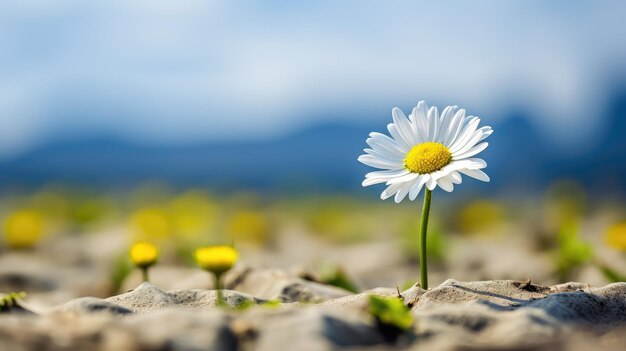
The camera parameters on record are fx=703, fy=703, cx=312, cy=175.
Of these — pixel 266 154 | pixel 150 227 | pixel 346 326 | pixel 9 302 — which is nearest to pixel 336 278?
pixel 9 302

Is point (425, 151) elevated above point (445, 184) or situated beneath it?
elevated above

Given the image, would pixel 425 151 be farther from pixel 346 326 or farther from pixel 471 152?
pixel 346 326

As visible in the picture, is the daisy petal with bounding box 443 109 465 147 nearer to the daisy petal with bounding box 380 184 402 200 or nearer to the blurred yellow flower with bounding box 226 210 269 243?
the daisy petal with bounding box 380 184 402 200

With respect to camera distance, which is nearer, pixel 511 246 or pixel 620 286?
pixel 620 286

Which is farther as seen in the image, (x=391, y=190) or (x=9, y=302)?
(x=391, y=190)

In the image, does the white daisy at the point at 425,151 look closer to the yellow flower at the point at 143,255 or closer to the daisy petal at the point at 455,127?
the daisy petal at the point at 455,127

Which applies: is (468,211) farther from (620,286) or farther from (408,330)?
(408,330)

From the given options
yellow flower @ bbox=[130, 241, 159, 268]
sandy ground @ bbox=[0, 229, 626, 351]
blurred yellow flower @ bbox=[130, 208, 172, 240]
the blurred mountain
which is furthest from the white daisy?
the blurred mountain

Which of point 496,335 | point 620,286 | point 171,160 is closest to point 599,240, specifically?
point 620,286
